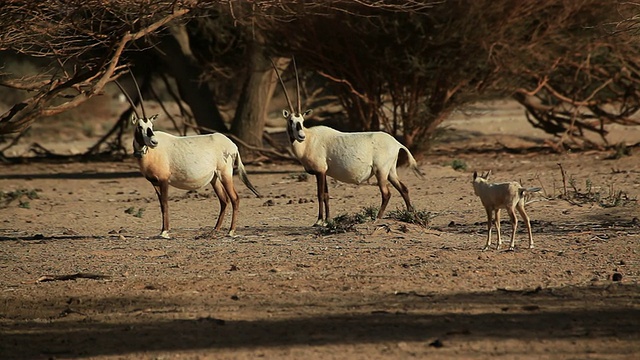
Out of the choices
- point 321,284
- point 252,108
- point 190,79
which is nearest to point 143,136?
point 321,284

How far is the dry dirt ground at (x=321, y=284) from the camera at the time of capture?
7.62m

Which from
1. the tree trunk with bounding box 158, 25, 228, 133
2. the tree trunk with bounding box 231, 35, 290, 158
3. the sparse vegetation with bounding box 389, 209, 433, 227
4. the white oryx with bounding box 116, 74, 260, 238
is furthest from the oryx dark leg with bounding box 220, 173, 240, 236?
the tree trunk with bounding box 158, 25, 228, 133

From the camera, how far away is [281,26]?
21.4m

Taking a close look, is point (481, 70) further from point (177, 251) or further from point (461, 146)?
point (177, 251)

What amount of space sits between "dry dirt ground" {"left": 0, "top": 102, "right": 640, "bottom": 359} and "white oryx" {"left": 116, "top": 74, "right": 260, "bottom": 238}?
57cm

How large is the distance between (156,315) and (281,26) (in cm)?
1331

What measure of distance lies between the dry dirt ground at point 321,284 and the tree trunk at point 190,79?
8.21 meters

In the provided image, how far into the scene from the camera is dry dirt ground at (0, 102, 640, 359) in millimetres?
7617

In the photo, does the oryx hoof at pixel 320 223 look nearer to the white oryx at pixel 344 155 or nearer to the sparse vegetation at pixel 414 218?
the white oryx at pixel 344 155

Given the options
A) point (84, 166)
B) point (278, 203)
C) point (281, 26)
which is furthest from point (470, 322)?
point (84, 166)

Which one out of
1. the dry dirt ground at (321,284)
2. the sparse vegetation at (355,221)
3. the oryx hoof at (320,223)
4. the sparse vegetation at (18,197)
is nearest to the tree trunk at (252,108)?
the sparse vegetation at (18,197)

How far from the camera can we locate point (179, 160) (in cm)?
1273

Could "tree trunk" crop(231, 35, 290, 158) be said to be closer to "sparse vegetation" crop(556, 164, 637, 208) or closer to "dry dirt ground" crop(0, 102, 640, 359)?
"dry dirt ground" crop(0, 102, 640, 359)

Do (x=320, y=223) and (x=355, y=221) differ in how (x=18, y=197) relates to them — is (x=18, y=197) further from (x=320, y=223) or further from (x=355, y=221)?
(x=355, y=221)
